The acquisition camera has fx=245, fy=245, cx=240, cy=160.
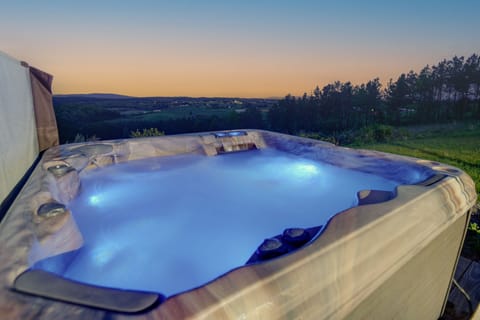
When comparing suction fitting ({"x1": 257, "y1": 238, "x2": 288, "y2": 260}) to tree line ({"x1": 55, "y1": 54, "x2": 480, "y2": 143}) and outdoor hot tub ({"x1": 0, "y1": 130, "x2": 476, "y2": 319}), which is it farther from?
tree line ({"x1": 55, "y1": 54, "x2": 480, "y2": 143})

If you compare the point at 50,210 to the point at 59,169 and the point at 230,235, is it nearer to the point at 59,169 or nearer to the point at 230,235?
the point at 59,169

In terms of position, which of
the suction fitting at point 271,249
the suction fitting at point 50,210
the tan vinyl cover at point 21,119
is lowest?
the suction fitting at point 271,249

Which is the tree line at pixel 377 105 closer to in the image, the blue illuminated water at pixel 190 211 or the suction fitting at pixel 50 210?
the blue illuminated water at pixel 190 211

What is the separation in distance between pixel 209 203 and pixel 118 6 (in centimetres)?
364

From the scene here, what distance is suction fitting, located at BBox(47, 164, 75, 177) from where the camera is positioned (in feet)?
5.24

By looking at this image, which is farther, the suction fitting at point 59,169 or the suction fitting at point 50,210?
the suction fitting at point 59,169

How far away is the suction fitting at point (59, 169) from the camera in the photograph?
1.60m

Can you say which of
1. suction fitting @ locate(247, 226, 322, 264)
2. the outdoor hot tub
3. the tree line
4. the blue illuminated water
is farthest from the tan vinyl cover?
the tree line

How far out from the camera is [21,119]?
1.76 meters

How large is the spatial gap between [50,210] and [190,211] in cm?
88

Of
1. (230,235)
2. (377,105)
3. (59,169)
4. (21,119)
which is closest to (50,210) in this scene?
(59,169)

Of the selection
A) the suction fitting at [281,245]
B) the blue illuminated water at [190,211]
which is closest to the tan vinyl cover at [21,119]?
the blue illuminated water at [190,211]

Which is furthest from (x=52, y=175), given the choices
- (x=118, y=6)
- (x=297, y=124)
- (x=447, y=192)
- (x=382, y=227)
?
(x=297, y=124)

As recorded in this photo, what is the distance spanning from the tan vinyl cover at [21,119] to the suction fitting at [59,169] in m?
0.19
